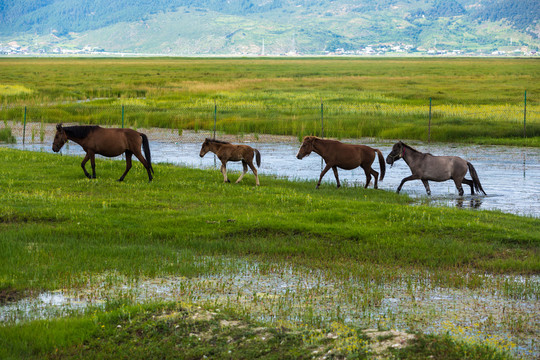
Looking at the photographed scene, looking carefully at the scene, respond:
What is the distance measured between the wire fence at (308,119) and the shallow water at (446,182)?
99.6 inches

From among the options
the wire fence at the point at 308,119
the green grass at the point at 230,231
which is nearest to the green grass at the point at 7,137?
the wire fence at the point at 308,119

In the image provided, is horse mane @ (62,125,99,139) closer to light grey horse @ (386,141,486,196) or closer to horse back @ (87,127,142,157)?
horse back @ (87,127,142,157)

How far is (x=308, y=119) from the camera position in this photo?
43625 mm

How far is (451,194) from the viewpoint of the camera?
21203mm

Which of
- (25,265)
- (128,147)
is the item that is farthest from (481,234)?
(128,147)

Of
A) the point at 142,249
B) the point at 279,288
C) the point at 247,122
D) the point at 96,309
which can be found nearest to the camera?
the point at 96,309

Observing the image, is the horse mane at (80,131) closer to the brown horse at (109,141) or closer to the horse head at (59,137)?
the brown horse at (109,141)

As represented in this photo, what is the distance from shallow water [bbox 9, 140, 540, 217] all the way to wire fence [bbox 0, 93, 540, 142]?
2529 millimetres

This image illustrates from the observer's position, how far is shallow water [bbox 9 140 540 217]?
66.1 feet

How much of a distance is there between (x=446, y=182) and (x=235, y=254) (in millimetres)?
12773

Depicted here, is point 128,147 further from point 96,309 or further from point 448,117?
point 448,117

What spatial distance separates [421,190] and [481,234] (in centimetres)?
739

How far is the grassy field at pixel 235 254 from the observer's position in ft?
27.5

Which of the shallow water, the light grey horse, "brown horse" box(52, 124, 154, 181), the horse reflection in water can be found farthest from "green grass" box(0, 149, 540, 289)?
the shallow water
